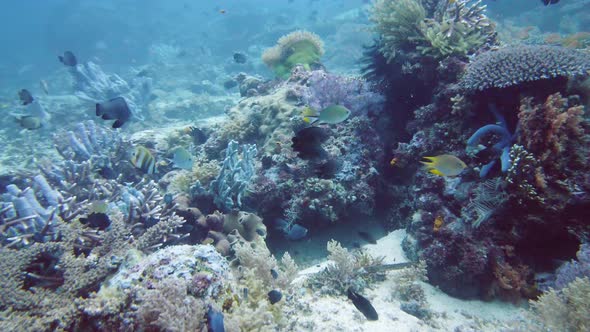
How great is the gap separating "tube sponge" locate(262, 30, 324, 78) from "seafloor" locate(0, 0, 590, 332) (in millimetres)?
2767

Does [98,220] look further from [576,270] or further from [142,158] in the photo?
[576,270]

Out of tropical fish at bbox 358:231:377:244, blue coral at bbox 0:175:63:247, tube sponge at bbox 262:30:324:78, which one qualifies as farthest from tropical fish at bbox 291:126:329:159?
tube sponge at bbox 262:30:324:78

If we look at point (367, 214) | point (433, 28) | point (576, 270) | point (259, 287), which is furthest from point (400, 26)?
point (259, 287)

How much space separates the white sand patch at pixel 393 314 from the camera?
3566 mm

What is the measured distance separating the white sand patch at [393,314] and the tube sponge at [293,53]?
7.12m

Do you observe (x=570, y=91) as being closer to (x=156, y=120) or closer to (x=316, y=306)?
(x=316, y=306)

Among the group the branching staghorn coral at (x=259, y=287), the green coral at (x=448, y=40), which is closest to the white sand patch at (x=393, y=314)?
the branching staghorn coral at (x=259, y=287)

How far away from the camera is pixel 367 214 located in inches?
225

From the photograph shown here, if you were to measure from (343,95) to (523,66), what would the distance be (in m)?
3.06

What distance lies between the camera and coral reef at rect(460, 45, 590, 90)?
13.3 feet

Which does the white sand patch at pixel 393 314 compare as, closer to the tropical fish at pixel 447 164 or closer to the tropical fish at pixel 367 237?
the tropical fish at pixel 367 237

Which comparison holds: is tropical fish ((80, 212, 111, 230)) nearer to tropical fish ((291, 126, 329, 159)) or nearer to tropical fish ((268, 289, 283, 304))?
tropical fish ((268, 289, 283, 304))

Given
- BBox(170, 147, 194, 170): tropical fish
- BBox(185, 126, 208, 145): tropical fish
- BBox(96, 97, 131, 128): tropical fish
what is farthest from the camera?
BBox(185, 126, 208, 145): tropical fish

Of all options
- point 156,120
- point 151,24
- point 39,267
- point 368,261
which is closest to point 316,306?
point 368,261
